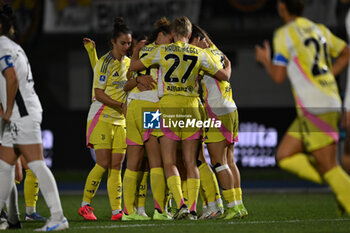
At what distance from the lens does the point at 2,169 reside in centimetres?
726

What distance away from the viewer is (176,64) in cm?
831

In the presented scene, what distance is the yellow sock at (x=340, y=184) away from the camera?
6582 mm

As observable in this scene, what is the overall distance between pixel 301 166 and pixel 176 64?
2112mm

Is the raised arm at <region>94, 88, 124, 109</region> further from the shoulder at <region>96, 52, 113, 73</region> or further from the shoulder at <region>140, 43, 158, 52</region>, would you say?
the shoulder at <region>140, 43, 158, 52</region>

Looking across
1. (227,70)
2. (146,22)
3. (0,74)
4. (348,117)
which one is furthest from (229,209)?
(146,22)

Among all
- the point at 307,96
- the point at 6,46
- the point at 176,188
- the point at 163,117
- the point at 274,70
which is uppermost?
the point at 6,46

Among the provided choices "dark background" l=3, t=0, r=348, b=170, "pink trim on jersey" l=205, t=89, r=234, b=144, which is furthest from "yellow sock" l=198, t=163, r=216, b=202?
"dark background" l=3, t=0, r=348, b=170

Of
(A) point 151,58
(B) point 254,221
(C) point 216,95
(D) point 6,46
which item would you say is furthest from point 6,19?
(B) point 254,221

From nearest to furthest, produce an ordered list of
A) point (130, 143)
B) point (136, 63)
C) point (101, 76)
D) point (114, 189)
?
1. point (136, 63)
2. point (130, 143)
3. point (114, 189)
4. point (101, 76)

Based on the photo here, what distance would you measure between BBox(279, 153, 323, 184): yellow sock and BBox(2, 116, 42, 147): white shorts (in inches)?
87.1

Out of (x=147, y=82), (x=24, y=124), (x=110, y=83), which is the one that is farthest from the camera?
(x=110, y=83)

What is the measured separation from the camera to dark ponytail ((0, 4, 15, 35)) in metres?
7.29

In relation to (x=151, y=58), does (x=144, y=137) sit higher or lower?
lower

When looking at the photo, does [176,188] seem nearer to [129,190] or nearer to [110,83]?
[129,190]
